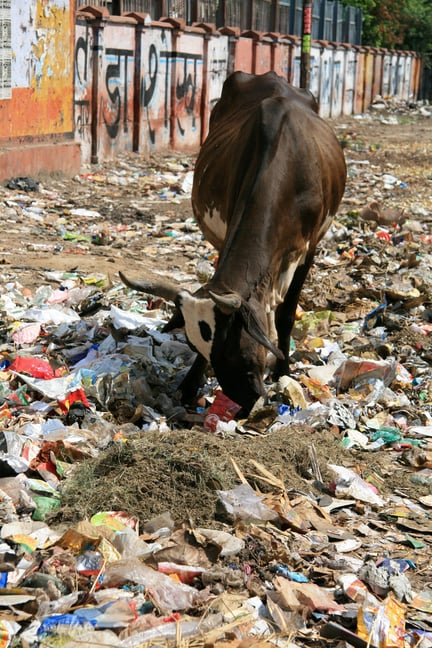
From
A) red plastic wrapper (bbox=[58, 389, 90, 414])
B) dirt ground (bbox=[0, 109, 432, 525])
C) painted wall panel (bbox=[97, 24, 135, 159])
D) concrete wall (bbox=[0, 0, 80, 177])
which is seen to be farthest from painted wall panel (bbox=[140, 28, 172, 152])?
red plastic wrapper (bbox=[58, 389, 90, 414])

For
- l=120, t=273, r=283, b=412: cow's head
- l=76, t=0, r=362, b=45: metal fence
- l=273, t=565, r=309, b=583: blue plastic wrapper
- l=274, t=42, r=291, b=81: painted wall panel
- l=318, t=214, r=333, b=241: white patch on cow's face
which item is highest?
l=76, t=0, r=362, b=45: metal fence

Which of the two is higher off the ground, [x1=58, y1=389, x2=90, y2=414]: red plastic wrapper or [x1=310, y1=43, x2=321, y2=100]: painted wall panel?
[x1=310, y1=43, x2=321, y2=100]: painted wall panel

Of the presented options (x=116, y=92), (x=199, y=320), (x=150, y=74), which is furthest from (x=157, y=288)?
(x=150, y=74)

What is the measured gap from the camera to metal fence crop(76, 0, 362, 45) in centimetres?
1877

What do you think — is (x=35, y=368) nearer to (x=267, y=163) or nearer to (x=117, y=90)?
(x=267, y=163)

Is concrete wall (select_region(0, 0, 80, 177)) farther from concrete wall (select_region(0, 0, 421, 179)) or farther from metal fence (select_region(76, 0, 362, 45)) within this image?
metal fence (select_region(76, 0, 362, 45))

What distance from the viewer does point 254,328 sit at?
16.3ft

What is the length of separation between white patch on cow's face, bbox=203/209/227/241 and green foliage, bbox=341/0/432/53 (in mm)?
33640

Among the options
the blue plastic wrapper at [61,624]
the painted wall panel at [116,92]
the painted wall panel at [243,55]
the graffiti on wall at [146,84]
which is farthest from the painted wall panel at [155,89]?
the blue plastic wrapper at [61,624]

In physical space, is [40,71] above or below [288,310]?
above

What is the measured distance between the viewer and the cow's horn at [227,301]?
4777 millimetres

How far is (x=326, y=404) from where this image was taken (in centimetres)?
569

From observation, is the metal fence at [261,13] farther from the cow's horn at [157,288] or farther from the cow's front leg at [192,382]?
the cow's horn at [157,288]

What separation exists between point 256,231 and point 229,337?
710mm
